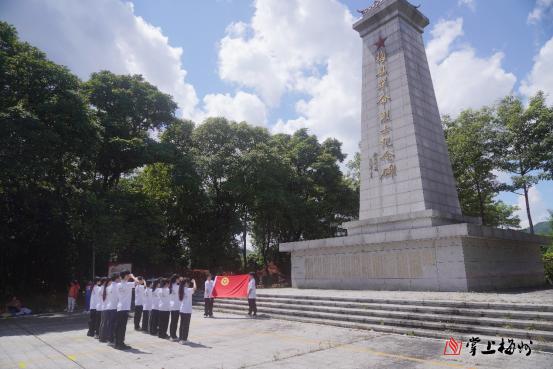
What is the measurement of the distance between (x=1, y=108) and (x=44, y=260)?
9.59 metres

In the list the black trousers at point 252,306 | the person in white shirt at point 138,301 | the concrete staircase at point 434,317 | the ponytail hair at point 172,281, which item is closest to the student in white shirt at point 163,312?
the ponytail hair at point 172,281

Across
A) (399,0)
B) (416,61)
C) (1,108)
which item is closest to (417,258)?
(416,61)

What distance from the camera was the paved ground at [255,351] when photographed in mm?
6637

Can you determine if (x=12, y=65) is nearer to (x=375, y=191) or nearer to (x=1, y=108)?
(x=1, y=108)

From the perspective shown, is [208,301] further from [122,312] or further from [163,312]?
[122,312]

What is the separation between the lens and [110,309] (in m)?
9.11

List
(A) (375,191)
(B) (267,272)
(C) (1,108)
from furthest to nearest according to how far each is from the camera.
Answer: (B) (267,272), (A) (375,191), (C) (1,108)

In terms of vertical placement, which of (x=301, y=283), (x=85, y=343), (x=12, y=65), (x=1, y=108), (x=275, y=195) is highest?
(x=12, y=65)

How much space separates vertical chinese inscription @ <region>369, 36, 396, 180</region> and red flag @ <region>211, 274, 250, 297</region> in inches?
297

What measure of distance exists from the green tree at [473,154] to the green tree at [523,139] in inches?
26.8

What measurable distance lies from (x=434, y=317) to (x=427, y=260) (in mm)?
4898

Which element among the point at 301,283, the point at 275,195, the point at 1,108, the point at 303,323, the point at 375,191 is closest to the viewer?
the point at 303,323

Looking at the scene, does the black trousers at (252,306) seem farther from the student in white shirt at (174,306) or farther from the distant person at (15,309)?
the distant person at (15,309)

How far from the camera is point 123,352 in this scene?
831 cm
